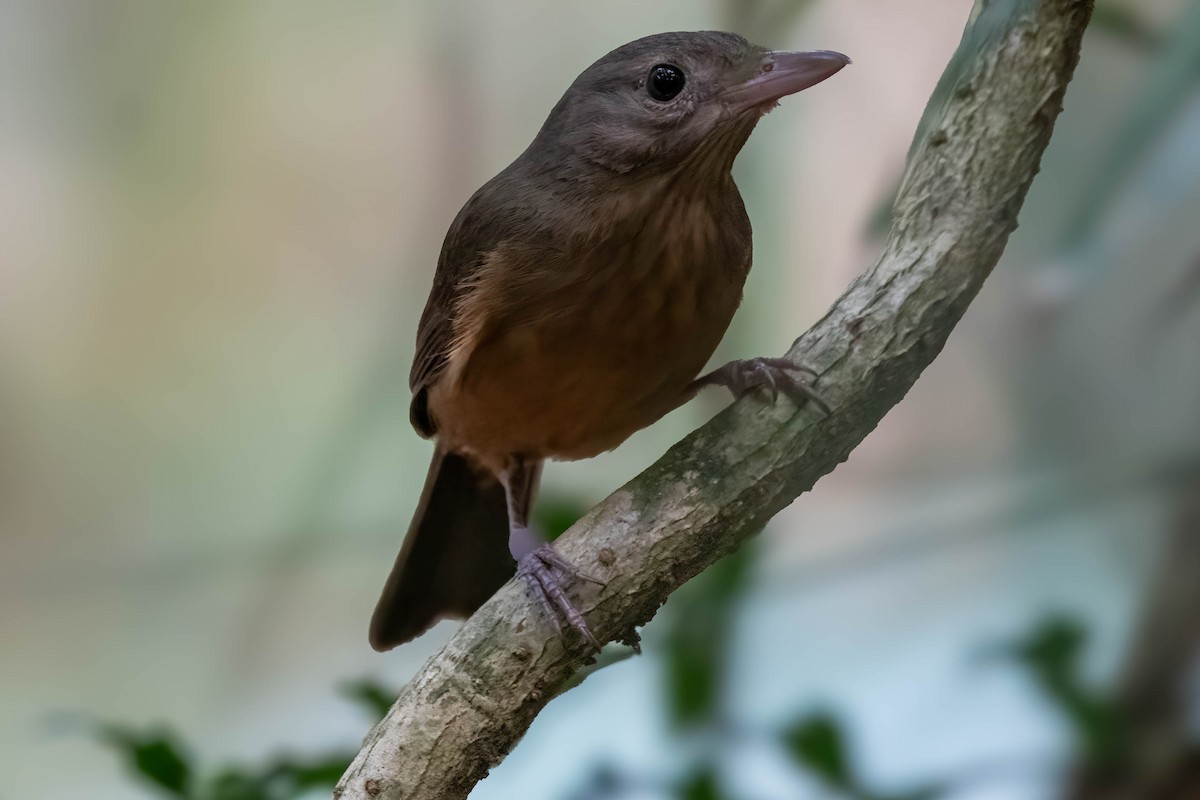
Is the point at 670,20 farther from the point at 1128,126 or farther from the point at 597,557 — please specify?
the point at 597,557

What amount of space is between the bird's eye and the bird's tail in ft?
2.79

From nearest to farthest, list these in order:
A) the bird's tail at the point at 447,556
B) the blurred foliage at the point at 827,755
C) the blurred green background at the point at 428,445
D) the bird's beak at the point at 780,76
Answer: the bird's beak at the point at 780,76 → the bird's tail at the point at 447,556 → the blurred foliage at the point at 827,755 → the blurred green background at the point at 428,445

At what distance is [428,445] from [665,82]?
4.97 feet

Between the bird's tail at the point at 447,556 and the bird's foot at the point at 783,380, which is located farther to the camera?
the bird's tail at the point at 447,556

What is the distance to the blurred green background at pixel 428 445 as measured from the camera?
8.23ft

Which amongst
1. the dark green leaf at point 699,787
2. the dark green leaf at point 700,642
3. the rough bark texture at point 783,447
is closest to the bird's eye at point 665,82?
the rough bark texture at point 783,447

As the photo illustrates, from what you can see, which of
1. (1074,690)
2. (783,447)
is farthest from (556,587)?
(1074,690)

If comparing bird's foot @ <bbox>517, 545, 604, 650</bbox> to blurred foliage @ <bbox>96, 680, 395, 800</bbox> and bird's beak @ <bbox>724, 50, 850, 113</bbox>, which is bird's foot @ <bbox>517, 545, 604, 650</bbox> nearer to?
blurred foliage @ <bbox>96, 680, 395, 800</bbox>

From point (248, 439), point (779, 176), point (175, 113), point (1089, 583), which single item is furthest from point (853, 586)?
point (175, 113)

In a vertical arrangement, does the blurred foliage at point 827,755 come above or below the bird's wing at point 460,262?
below

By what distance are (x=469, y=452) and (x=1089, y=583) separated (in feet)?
5.62

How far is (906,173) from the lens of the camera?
147 centimetres

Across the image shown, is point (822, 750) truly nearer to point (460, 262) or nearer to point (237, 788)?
point (237, 788)

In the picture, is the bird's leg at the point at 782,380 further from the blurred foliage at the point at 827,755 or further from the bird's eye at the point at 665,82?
the blurred foliage at the point at 827,755
